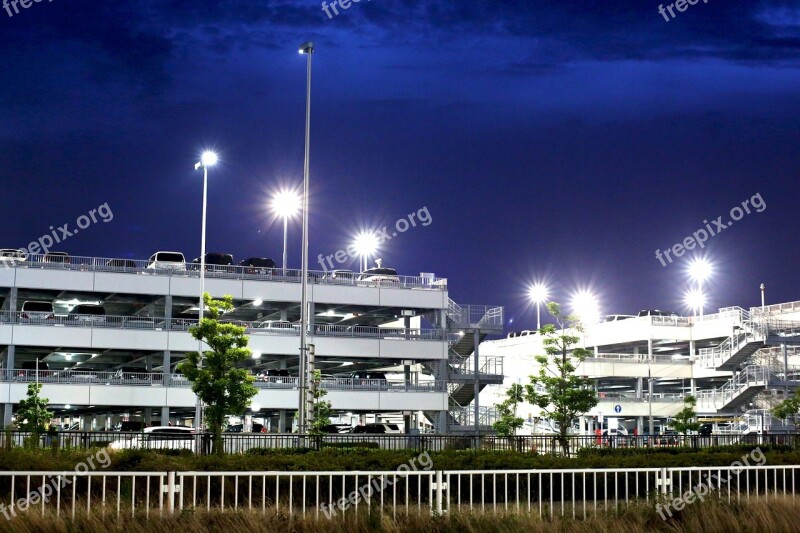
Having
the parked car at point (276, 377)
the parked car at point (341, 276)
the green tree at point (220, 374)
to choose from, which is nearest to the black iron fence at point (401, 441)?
the green tree at point (220, 374)

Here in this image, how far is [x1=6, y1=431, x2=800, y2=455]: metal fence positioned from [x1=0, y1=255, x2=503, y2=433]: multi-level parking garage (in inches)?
861

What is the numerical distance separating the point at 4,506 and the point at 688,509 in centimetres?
921

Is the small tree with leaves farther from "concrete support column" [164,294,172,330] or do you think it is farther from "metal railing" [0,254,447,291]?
"concrete support column" [164,294,172,330]

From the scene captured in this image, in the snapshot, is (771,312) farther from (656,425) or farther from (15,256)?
(15,256)

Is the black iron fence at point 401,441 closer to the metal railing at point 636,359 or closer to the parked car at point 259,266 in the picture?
the parked car at point 259,266

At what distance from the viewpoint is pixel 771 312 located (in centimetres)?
9038

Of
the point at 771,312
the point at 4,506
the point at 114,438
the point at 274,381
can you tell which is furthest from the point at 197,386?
the point at 771,312

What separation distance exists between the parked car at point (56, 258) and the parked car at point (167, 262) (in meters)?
5.47

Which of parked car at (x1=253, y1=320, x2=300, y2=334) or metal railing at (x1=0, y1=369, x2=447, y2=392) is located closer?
metal railing at (x1=0, y1=369, x2=447, y2=392)

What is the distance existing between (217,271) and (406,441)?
1169 inches

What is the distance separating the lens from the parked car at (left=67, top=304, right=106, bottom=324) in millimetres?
67812

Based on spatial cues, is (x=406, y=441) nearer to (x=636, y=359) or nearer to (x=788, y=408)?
(x=788, y=408)

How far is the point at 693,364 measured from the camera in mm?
90062

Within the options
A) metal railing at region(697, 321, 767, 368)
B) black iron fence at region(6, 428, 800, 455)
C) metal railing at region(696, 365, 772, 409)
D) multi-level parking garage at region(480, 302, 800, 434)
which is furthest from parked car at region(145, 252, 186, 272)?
metal railing at region(697, 321, 767, 368)
